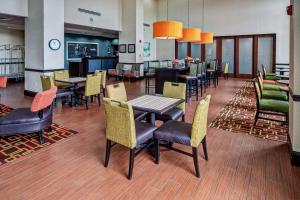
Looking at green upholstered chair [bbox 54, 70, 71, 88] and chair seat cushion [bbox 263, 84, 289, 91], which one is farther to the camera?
green upholstered chair [bbox 54, 70, 71, 88]

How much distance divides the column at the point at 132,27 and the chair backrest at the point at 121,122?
915 centimetres

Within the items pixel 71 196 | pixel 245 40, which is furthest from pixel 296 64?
pixel 245 40

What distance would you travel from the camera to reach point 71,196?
2.33 metres

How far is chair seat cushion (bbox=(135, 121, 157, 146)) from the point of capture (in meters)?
2.71

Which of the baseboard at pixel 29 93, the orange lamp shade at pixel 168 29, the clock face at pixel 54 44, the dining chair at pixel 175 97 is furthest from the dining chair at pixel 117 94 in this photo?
the baseboard at pixel 29 93

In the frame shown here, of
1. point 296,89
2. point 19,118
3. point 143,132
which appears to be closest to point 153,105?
point 143,132

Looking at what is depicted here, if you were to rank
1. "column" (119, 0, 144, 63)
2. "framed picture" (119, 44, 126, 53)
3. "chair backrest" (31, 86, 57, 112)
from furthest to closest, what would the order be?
"framed picture" (119, 44, 126, 53)
"column" (119, 0, 144, 63)
"chair backrest" (31, 86, 57, 112)

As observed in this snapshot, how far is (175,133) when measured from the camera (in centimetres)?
278

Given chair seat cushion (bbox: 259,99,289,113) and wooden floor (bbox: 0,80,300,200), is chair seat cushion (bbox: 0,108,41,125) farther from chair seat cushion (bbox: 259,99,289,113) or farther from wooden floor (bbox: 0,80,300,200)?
chair seat cushion (bbox: 259,99,289,113)

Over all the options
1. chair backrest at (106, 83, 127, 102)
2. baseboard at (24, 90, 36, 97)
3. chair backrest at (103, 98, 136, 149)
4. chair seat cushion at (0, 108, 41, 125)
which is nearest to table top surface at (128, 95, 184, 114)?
chair backrest at (103, 98, 136, 149)

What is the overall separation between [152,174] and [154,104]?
914mm

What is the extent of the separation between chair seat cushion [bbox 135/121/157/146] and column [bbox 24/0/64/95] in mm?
5428

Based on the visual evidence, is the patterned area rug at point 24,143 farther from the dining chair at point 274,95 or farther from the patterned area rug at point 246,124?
the dining chair at point 274,95

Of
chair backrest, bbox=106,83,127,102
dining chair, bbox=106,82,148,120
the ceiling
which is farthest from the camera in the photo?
the ceiling
